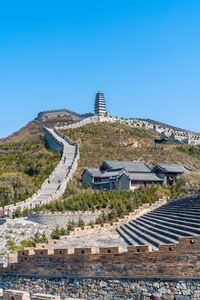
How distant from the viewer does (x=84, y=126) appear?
2982 inches

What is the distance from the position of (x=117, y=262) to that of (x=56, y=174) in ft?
115

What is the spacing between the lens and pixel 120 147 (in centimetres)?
6475

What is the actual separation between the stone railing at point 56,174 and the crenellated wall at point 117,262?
1996 cm

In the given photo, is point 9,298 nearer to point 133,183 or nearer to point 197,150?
point 133,183

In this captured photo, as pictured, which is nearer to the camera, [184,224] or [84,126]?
[184,224]

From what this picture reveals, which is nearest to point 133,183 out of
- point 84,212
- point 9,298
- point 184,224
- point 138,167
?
point 138,167

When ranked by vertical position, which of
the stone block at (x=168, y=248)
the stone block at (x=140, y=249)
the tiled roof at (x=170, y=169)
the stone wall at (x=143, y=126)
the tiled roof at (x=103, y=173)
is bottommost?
the stone block at (x=140, y=249)

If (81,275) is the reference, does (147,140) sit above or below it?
above

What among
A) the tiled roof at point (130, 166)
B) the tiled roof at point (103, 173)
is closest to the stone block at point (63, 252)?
the tiled roof at point (103, 173)

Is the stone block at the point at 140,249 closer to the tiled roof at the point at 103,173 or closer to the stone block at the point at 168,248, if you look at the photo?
the stone block at the point at 168,248

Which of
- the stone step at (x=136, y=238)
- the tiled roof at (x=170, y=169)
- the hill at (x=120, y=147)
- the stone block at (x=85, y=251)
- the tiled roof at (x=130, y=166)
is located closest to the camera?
the stone block at (x=85, y=251)

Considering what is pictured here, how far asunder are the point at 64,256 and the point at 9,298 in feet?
8.02

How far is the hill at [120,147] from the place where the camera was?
189 feet

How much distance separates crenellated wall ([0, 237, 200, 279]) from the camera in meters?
10.5
